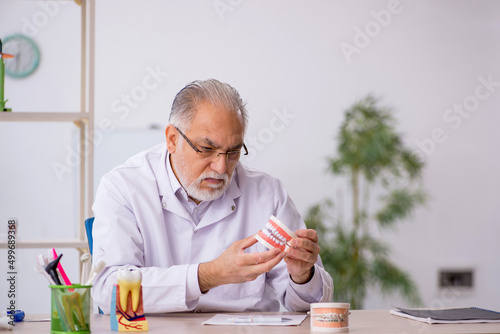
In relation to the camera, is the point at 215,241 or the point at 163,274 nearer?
the point at 163,274

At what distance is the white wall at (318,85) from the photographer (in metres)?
4.65

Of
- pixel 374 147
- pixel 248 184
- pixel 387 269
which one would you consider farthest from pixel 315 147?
pixel 248 184

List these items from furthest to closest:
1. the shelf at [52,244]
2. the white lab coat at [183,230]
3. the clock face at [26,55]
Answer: the clock face at [26,55] < the shelf at [52,244] < the white lab coat at [183,230]

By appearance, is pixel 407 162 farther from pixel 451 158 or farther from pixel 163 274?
pixel 163 274

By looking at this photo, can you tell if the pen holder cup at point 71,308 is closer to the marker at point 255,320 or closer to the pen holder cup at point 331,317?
the marker at point 255,320

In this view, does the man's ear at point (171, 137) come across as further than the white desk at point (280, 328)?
Yes

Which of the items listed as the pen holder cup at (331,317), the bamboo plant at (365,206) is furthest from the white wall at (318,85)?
the pen holder cup at (331,317)

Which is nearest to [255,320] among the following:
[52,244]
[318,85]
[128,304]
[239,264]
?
[239,264]

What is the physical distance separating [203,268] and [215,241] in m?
0.32

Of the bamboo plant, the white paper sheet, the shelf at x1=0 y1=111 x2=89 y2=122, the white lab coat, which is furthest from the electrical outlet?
the white paper sheet

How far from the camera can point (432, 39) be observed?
5.01 metres

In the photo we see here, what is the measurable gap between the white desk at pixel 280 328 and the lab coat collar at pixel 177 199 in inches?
15.7

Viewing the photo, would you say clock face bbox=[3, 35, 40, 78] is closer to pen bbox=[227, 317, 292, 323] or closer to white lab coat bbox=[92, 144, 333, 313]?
white lab coat bbox=[92, 144, 333, 313]

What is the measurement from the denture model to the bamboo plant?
10.2ft
